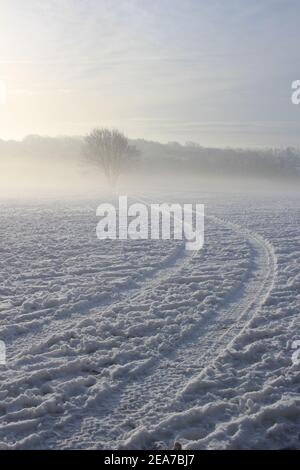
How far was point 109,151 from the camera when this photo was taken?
232ft

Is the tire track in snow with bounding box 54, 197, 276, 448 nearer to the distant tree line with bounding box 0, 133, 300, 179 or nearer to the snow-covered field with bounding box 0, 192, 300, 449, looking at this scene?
the snow-covered field with bounding box 0, 192, 300, 449

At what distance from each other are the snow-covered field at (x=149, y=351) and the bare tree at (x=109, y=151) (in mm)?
56558

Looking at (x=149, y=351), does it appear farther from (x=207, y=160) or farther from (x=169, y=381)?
(x=207, y=160)

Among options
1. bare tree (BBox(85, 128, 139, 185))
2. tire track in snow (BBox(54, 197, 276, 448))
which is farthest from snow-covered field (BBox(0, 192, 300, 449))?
bare tree (BBox(85, 128, 139, 185))

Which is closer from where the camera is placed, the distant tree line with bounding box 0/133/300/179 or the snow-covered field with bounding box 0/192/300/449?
the snow-covered field with bounding box 0/192/300/449

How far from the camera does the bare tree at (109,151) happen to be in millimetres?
70812

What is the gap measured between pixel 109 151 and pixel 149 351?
6515cm

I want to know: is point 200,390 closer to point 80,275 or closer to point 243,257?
point 80,275

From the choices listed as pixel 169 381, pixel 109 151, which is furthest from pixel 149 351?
pixel 109 151

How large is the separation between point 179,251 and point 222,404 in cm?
1076

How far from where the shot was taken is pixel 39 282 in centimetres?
1207

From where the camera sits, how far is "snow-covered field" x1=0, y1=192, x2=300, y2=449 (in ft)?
18.1

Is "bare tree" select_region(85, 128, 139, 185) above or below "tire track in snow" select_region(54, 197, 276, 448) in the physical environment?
above

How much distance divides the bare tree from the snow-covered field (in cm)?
5656
